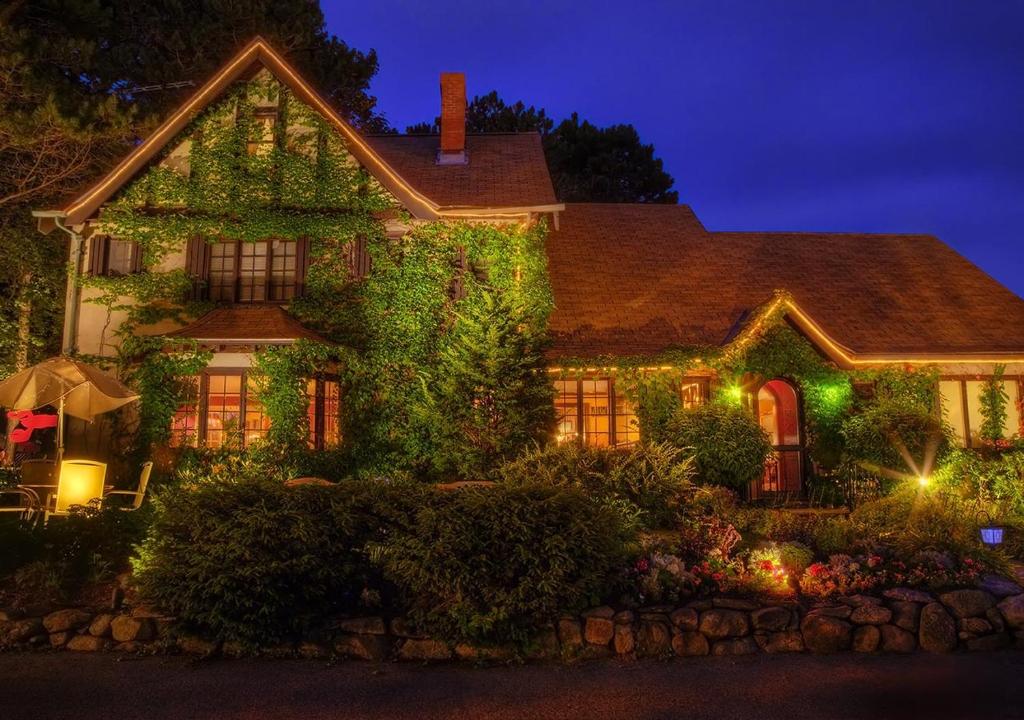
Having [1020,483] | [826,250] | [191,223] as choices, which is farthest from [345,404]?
[826,250]

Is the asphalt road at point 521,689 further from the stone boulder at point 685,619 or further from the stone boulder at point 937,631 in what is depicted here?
the stone boulder at point 685,619

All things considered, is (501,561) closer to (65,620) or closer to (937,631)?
(937,631)

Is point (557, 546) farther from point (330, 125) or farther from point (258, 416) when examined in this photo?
point (330, 125)

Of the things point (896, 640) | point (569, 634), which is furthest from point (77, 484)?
point (896, 640)

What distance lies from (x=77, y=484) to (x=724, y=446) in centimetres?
955

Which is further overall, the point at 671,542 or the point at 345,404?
the point at 345,404

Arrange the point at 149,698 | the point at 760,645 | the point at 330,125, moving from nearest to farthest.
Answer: the point at 149,698 < the point at 760,645 < the point at 330,125

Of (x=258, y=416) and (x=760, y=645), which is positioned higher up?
(x=258, y=416)

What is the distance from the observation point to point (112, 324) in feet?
48.4

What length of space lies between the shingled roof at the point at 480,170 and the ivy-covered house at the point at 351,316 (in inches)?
5.6

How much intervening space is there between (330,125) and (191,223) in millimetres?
3336

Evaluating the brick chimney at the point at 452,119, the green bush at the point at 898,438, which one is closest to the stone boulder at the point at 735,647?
the green bush at the point at 898,438

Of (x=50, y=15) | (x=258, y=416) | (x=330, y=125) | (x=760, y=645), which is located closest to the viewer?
(x=760, y=645)

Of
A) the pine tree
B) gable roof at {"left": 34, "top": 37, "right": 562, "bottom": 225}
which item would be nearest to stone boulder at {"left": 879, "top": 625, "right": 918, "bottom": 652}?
the pine tree
